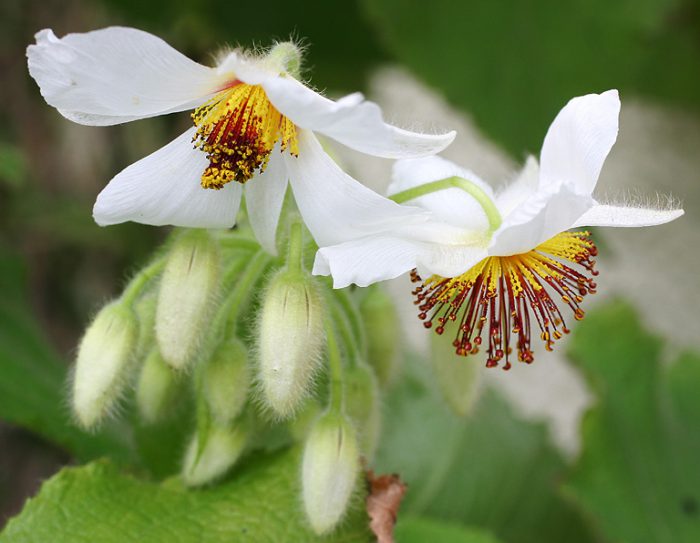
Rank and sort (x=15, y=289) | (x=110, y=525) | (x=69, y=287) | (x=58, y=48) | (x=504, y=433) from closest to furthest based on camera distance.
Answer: (x=58, y=48)
(x=110, y=525)
(x=15, y=289)
(x=504, y=433)
(x=69, y=287)

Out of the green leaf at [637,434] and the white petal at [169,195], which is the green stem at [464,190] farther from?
the green leaf at [637,434]

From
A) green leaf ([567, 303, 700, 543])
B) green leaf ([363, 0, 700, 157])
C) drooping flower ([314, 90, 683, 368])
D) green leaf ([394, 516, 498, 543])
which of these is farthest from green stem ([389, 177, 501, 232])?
green leaf ([363, 0, 700, 157])

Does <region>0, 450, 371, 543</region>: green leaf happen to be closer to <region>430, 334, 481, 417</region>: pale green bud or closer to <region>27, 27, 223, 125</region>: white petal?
<region>430, 334, 481, 417</region>: pale green bud

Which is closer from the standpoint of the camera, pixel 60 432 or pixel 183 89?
pixel 183 89

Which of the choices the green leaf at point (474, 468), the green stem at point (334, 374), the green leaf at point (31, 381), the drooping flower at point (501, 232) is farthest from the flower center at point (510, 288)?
the green leaf at point (474, 468)

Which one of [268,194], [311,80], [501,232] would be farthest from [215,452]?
[311,80]

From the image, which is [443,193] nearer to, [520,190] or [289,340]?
[520,190]

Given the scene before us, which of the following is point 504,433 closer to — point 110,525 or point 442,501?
point 442,501

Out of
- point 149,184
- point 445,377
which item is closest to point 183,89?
point 149,184
